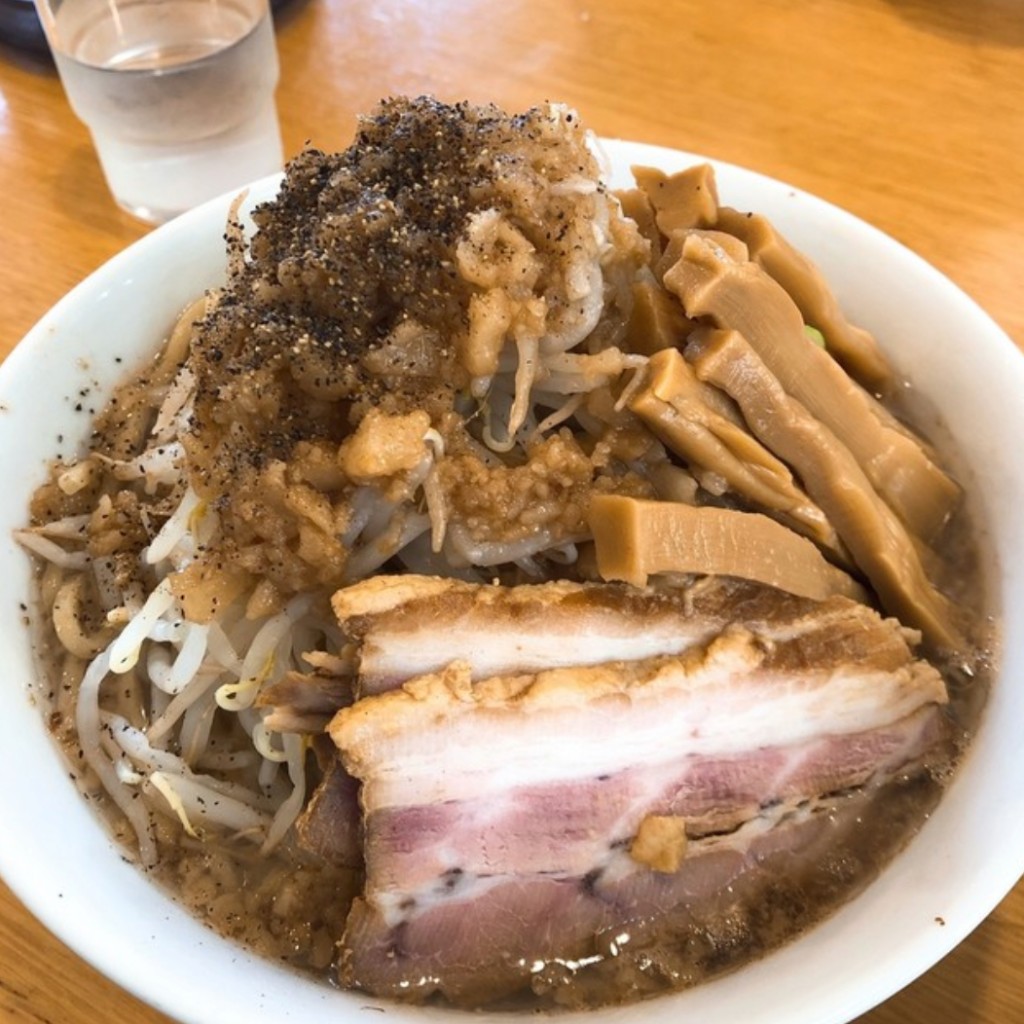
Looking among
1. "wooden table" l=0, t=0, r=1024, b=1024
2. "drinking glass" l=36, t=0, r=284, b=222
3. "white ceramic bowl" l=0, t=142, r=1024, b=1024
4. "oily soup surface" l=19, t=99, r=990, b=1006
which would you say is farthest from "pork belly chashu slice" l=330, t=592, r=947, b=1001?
"drinking glass" l=36, t=0, r=284, b=222

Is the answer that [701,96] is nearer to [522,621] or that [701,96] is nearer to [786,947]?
[522,621]

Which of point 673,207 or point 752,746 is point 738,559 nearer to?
point 752,746

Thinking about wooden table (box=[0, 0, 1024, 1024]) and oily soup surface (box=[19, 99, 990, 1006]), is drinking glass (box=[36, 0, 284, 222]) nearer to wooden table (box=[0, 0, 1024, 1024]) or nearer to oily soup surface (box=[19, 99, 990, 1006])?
wooden table (box=[0, 0, 1024, 1024])

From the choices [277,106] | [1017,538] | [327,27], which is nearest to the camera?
[1017,538]

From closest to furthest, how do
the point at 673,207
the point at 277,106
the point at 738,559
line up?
1. the point at 738,559
2. the point at 673,207
3. the point at 277,106

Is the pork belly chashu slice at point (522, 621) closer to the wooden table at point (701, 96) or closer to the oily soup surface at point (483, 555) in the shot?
the oily soup surface at point (483, 555)

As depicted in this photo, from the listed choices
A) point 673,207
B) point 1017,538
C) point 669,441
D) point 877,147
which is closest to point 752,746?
point 669,441
